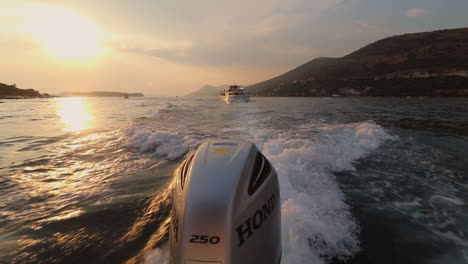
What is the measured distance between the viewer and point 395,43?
13150cm

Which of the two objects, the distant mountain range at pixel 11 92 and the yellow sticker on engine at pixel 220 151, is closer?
the yellow sticker on engine at pixel 220 151

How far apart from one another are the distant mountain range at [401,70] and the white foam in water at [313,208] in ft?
311

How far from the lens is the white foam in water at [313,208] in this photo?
3.12 metres

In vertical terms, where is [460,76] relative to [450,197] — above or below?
above

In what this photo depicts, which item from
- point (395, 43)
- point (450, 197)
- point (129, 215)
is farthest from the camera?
point (395, 43)

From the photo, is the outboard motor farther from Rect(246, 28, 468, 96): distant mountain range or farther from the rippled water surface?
Rect(246, 28, 468, 96): distant mountain range

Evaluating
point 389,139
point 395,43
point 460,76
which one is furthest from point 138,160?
point 395,43

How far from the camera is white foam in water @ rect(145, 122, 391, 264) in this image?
10.2ft

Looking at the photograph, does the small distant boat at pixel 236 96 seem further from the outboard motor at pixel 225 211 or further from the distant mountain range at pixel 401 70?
the outboard motor at pixel 225 211

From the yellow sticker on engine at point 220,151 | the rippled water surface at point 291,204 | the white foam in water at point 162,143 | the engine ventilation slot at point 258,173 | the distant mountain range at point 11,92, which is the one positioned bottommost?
the rippled water surface at point 291,204

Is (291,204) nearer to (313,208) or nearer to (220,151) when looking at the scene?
(313,208)

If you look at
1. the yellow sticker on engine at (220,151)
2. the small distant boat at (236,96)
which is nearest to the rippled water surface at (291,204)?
the yellow sticker on engine at (220,151)

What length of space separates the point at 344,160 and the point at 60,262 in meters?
7.54

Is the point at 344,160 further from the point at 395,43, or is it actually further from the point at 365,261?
the point at 395,43
